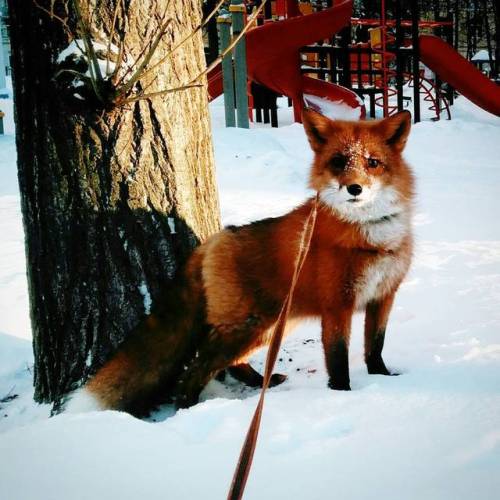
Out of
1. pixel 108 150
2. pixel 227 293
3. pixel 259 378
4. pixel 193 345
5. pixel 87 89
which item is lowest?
pixel 259 378

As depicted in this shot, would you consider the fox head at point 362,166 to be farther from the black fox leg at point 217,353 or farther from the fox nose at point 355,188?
the black fox leg at point 217,353

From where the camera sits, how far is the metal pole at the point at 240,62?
28.9 feet

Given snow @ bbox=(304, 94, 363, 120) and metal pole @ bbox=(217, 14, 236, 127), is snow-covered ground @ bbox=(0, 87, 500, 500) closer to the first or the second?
metal pole @ bbox=(217, 14, 236, 127)

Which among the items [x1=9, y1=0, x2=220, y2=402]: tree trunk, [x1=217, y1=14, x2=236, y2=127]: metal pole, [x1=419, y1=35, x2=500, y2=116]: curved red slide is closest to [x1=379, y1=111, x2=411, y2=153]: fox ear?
[x1=9, y1=0, x2=220, y2=402]: tree trunk

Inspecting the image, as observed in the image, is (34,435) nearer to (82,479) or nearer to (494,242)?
(82,479)

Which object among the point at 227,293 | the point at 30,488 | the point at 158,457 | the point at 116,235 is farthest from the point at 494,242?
the point at 30,488

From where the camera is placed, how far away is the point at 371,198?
2.30 meters

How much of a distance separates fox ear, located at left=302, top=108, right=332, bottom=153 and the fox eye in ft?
0.49

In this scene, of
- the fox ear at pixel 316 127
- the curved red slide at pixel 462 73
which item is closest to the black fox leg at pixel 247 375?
the fox ear at pixel 316 127

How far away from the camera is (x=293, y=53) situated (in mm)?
11344

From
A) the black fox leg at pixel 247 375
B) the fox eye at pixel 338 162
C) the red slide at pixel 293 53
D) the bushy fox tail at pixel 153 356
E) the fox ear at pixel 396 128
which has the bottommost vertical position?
the black fox leg at pixel 247 375

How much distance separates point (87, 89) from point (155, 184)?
0.55 m

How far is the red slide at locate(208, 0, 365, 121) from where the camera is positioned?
34.6 feet

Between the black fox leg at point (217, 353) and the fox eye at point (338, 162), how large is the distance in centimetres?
80
